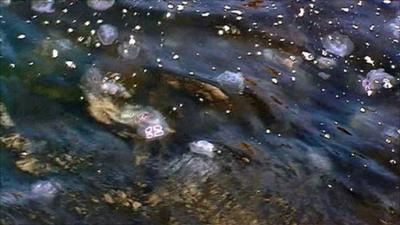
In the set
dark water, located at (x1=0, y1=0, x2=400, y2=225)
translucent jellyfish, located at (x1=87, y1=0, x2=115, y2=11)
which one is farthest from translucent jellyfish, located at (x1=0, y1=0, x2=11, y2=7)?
translucent jellyfish, located at (x1=87, y1=0, x2=115, y2=11)

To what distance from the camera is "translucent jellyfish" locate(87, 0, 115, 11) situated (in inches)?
122

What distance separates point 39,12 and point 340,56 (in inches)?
47.1

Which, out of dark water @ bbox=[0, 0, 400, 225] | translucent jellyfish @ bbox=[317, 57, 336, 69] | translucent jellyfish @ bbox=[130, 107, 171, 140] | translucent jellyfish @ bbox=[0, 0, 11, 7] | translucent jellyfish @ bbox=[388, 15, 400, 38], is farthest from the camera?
translucent jellyfish @ bbox=[0, 0, 11, 7]

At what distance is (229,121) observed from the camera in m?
2.80

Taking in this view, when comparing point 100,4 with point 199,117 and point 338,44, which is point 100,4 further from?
point 338,44

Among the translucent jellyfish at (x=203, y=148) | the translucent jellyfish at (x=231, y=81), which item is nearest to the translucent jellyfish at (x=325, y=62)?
the translucent jellyfish at (x=231, y=81)

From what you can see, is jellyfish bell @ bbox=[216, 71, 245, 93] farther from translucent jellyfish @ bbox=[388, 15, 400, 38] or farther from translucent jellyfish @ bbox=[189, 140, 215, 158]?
translucent jellyfish @ bbox=[388, 15, 400, 38]

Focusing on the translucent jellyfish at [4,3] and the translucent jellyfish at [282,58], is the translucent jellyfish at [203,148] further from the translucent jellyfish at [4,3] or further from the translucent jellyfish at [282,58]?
the translucent jellyfish at [4,3]

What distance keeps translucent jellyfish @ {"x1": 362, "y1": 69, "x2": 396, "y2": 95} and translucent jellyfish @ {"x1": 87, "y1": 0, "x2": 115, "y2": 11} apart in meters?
1.05

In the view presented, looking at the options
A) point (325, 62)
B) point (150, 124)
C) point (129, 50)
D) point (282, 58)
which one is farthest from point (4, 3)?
point (325, 62)

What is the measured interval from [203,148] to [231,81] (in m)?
0.30

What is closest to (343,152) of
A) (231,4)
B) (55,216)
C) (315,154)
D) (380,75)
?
(315,154)

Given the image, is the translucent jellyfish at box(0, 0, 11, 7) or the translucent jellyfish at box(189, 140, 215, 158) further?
the translucent jellyfish at box(0, 0, 11, 7)

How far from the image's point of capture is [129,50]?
296 centimetres
